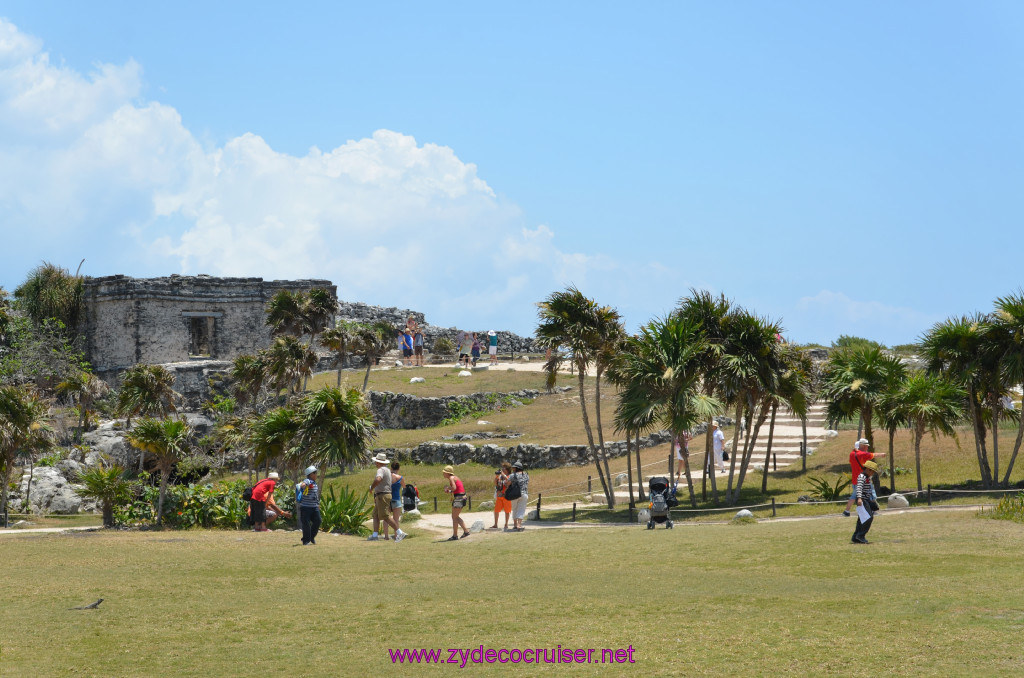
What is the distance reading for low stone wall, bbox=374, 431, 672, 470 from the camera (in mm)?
32156

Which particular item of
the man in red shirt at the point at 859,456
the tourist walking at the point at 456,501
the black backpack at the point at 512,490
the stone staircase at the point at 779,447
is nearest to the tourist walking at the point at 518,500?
the black backpack at the point at 512,490

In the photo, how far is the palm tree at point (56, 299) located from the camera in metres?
49.0

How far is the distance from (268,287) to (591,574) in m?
40.6

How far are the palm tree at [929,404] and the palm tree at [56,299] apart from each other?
40811mm

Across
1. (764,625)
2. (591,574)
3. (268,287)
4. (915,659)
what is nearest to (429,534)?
(591,574)

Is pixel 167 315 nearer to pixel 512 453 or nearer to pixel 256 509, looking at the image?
pixel 512 453

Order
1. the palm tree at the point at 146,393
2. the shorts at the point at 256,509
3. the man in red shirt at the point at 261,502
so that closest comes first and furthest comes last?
the man in red shirt at the point at 261,502
the shorts at the point at 256,509
the palm tree at the point at 146,393

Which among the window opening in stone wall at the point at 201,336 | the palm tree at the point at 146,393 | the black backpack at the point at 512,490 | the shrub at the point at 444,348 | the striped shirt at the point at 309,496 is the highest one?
the window opening in stone wall at the point at 201,336

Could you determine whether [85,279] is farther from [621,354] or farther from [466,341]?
[621,354]

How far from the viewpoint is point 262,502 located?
738 inches

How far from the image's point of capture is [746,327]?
22.7 meters

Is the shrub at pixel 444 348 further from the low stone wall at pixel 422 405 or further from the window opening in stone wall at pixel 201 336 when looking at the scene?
the window opening in stone wall at pixel 201 336

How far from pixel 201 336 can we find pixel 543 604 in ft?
150

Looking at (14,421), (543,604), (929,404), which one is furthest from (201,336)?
(543,604)
